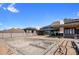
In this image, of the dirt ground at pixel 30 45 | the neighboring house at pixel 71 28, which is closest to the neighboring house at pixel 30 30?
the dirt ground at pixel 30 45

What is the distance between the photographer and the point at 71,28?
9.67ft

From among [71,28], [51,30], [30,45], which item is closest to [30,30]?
[30,45]

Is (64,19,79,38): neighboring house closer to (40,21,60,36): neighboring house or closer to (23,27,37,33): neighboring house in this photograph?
(40,21,60,36): neighboring house

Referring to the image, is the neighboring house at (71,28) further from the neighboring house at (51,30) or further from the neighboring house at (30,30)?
the neighboring house at (30,30)

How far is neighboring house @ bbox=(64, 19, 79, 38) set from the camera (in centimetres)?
288

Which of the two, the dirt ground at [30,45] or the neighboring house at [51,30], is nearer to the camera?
the dirt ground at [30,45]

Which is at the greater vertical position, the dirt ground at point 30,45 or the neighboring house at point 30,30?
the neighboring house at point 30,30

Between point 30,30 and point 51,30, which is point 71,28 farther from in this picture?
point 30,30

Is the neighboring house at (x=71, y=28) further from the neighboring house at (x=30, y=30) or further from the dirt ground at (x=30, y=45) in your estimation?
the neighboring house at (x=30, y=30)

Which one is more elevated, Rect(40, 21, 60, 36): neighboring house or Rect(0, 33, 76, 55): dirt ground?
Rect(40, 21, 60, 36): neighboring house

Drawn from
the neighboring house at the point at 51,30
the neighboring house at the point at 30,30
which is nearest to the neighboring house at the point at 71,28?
the neighboring house at the point at 51,30

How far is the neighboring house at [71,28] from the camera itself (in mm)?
2877

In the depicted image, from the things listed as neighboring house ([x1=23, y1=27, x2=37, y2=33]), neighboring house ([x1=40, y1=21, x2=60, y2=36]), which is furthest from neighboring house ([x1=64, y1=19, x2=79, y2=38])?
neighboring house ([x1=23, y1=27, x2=37, y2=33])

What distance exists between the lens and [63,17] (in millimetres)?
2889
